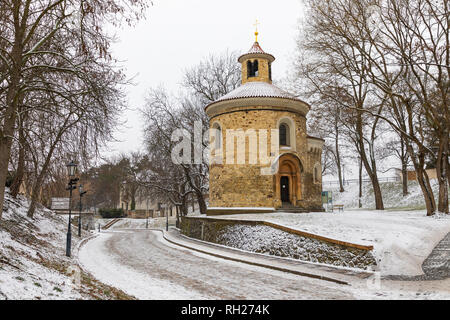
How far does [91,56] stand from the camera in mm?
9305

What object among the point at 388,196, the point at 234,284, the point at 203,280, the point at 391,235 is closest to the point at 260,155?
the point at 391,235

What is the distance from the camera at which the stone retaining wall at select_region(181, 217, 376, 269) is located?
10.9 m

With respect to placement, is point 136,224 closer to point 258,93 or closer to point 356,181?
point 258,93

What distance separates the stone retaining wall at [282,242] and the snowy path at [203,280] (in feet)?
6.39

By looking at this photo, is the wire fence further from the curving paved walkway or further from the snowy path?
the snowy path

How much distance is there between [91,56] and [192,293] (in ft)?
21.8

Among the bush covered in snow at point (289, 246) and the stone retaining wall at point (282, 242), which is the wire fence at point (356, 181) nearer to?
the stone retaining wall at point (282, 242)

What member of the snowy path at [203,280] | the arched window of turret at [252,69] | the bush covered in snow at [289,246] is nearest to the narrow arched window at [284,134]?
the arched window of turret at [252,69]

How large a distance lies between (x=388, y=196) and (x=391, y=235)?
30713mm

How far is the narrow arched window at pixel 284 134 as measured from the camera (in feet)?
71.9

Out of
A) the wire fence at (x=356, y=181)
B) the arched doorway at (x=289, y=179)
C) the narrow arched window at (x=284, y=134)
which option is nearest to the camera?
the arched doorway at (x=289, y=179)

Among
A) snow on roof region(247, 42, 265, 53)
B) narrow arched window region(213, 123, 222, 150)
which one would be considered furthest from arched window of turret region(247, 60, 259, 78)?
narrow arched window region(213, 123, 222, 150)
